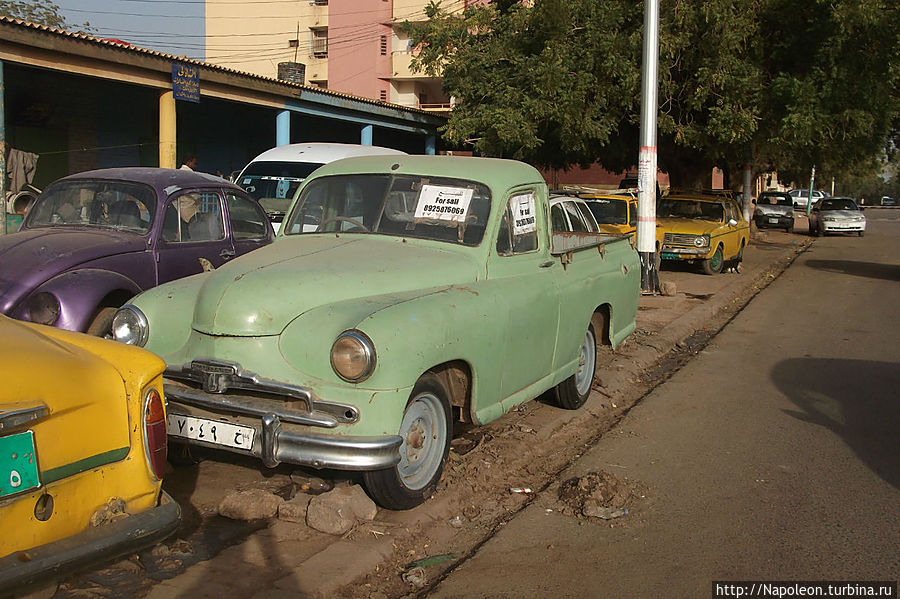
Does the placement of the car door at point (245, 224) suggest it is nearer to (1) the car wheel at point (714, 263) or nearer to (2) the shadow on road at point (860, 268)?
(1) the car wheel at point (714, 263)

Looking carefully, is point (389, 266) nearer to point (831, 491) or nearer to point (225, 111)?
point (831, 491)

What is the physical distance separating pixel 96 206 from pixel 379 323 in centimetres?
412

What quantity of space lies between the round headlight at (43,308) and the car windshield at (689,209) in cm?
1422

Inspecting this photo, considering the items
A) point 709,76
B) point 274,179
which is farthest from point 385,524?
point 709,76

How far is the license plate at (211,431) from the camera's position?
414 cm

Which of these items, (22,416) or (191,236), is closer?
(22,416)

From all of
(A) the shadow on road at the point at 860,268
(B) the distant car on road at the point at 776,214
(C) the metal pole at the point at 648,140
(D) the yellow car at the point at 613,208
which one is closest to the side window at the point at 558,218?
(C) the metal pole at the point at 648,140

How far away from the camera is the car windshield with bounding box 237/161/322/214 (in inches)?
471

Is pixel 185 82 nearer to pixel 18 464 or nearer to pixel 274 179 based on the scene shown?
pixel 274 179

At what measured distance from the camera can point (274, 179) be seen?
40.0 feet

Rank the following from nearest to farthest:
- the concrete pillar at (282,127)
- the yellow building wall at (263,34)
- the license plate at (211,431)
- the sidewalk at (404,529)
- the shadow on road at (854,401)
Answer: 1. the sidewalk at (404,529)
2. the license plate at (211,431)
3. the shadow on road at (854,401)
4. the concrete pillar at (282,127)
5. the yellow building wall at (263,34)

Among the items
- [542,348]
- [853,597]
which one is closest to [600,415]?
[542,348]

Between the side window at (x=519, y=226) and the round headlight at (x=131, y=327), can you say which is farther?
the side window at (x=519, y=226)

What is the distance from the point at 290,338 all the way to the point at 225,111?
19.5m
